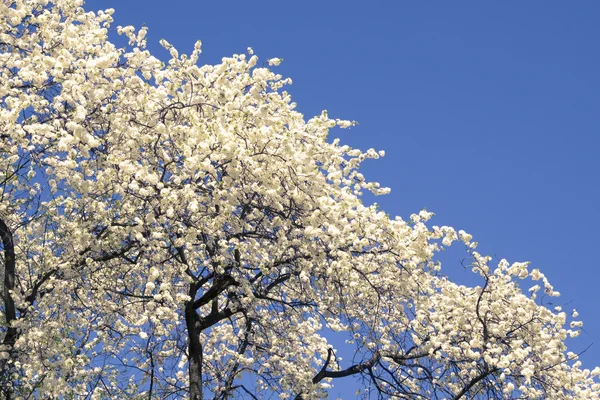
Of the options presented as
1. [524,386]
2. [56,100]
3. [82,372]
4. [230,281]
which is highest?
[56,100]

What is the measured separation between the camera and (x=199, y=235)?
36.8 feet

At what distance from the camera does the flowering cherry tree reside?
1069 centimetres

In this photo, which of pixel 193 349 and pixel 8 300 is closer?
pixel 8 300

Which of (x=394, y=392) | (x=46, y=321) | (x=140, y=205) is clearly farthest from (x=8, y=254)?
(x=394, y=392)

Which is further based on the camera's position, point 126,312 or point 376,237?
point 126,312

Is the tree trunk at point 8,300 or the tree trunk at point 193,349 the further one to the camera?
the tree trunk at point 193,349

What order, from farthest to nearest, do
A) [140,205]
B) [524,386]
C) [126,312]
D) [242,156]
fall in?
[126,312]
[524,386]
[140,205]
[242,156]

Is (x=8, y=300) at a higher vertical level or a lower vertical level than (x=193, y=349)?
higher

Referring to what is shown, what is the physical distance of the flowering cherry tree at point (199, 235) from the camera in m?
10.7

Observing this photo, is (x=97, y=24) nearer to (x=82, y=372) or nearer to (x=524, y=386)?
(x=82, y=372)

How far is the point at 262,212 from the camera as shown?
11680mm

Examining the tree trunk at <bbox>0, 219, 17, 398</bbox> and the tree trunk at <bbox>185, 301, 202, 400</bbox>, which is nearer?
the tree trunk at <bbox>0, 219, 17, 398</bbox>

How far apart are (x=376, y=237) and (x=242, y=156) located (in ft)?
9.23

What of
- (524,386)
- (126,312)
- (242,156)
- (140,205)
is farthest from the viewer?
(126,312)
